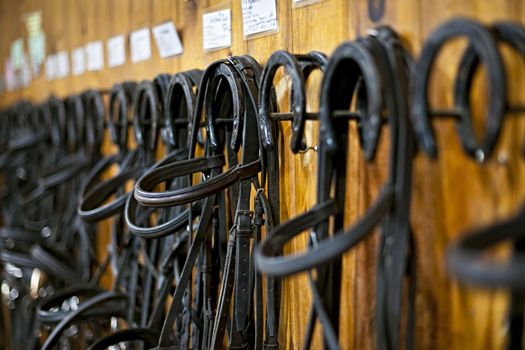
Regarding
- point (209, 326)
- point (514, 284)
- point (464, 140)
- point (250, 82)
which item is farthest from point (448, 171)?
point (209, 326)

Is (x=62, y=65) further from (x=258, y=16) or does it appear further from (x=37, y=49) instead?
(x=258, y=16)

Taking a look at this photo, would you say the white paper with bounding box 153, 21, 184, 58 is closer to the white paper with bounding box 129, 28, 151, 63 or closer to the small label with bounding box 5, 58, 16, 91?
the white paper with bounding box 129, 28, 151, 63

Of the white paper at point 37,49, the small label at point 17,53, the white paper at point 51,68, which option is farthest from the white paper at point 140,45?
the small label at point 17,53

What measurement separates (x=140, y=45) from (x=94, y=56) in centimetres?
34

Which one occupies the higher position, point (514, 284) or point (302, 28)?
point (302, 28)

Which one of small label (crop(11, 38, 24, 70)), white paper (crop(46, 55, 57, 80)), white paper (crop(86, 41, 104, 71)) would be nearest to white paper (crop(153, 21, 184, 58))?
white paper (crop(86, 41, 104, 71))

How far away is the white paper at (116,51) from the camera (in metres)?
1.79

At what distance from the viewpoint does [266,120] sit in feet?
3.44

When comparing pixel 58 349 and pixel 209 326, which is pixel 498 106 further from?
pixel 58 349

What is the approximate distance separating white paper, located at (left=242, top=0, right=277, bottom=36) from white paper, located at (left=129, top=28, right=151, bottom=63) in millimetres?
506

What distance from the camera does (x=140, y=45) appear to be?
5.54ft

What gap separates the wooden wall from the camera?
75 cm

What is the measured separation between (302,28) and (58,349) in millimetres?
1402

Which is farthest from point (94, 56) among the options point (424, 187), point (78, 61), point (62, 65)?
point (424, 187)
